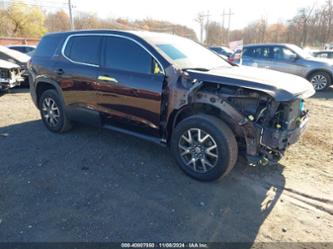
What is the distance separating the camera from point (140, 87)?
372 centimetres

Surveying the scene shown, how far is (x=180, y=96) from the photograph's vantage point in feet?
11.3

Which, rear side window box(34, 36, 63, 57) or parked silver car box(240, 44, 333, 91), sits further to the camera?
parked silver car box(240, 44, 333, 91)

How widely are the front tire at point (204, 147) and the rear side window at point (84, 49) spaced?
72.8 inches

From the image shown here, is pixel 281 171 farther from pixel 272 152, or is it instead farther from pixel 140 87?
pixel 140 87

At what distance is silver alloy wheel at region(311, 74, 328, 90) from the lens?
974 cm

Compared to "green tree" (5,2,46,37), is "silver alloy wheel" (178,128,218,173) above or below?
below

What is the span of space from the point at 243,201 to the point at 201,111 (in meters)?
1.23

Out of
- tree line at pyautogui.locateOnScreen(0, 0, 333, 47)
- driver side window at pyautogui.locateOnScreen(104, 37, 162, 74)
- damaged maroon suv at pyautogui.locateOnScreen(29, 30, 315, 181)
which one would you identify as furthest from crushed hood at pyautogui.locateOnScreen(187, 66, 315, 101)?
tree line at pyautogui.locateOnScreen(0, 0, 333, 47)

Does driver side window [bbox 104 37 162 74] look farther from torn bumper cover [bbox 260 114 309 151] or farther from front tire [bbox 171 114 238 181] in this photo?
torn bumper cover [bbox 260 114 309 151]

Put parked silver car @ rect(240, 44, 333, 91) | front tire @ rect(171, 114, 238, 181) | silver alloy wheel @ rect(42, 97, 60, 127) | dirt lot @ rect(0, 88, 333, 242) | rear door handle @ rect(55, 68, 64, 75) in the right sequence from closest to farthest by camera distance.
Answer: dirt lot @ rect(0, 88, 333, 242)
front tire @ rect(171, 114, 238, 181)
rear door handle @ rect(55, 68, 64, 75)
silver alloy wheel @ rect(42, 97, 60, 127)
parked silver car @ rect(240, 44, 333, 91)

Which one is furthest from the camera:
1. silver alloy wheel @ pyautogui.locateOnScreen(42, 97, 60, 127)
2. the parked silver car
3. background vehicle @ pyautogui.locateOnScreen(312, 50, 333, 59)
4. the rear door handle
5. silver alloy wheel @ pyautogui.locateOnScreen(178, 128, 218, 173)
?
background vehicle @ pyautogui.locateOnScreen(312, 50, 333, 59)

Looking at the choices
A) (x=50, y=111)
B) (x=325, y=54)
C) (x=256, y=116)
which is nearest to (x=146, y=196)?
(x=256, y=116)

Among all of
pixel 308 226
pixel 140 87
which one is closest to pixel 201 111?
pixel 140 87

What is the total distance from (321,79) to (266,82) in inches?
323
